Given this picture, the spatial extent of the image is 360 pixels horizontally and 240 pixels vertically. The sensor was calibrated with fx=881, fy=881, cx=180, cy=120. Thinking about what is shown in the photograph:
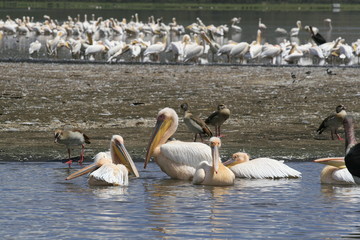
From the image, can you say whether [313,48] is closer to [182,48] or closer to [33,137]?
[182,48]

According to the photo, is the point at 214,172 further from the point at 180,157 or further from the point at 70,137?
the point at 70,137

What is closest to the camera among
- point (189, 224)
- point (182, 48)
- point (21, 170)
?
point (189, 224)

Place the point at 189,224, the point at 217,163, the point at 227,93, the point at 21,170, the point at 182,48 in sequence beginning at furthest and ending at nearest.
Answer: 1. the point at 182,48
2. the point at 227,93
3. the point at 21,170
4. the point at 217,163
5. the point at 189,224

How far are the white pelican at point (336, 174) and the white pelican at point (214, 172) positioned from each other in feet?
2.93

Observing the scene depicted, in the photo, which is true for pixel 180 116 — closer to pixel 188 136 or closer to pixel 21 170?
pixel 188 136

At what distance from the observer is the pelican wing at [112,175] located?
8188 mm

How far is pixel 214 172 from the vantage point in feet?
27.2

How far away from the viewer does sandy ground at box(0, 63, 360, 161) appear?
34.2ft

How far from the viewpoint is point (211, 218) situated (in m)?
6.78

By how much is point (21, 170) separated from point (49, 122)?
117 inches

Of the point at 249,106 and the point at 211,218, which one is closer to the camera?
the point at 211,218

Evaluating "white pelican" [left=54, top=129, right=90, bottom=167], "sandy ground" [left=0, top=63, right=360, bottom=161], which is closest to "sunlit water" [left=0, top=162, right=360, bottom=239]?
"white pelican" [left=54, top=129, right=90, bottom=167]

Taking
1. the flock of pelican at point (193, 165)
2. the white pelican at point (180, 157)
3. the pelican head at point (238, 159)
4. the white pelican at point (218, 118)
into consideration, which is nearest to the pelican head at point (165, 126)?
the flock of pelican at point (193, 165)

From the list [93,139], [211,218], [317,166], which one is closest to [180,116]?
[93,139]
